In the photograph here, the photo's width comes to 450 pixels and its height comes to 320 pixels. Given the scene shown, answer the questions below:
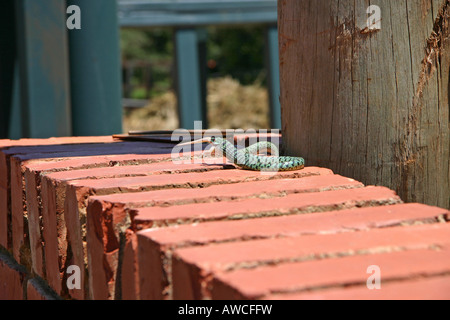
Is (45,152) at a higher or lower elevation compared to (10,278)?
higher

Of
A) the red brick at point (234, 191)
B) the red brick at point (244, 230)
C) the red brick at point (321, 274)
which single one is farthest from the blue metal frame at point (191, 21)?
the red brick at point (321, 274)

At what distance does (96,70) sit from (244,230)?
4.11 meters

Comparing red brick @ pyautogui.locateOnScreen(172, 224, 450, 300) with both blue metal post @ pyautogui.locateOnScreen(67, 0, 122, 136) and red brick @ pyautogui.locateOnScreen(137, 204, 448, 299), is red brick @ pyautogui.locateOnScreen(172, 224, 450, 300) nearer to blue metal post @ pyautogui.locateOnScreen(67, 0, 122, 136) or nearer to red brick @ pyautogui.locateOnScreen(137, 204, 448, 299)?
red brick @ pyautogui.locateOnScreen(137, 204, 448, 299)

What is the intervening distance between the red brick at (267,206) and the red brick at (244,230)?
0.05 m

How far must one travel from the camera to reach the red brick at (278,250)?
1.45 m

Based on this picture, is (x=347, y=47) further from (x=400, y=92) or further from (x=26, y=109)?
(x=26, y=109)

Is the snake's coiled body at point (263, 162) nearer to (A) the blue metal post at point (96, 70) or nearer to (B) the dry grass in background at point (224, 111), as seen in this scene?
(A) the blue metal post at point (96, 70)

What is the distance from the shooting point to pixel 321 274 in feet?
4.59

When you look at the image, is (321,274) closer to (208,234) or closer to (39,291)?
(208,234)

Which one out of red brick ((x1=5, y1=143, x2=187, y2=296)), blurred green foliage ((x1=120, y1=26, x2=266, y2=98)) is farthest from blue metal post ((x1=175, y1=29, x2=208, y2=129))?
blurred green foliage ((x1=120, y1=26, x2=266, y2=98))

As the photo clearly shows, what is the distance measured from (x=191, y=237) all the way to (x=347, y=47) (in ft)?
4.24

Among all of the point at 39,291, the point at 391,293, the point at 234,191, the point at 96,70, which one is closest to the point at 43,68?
the point at 96,70

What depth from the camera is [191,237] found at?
164 centimetres
